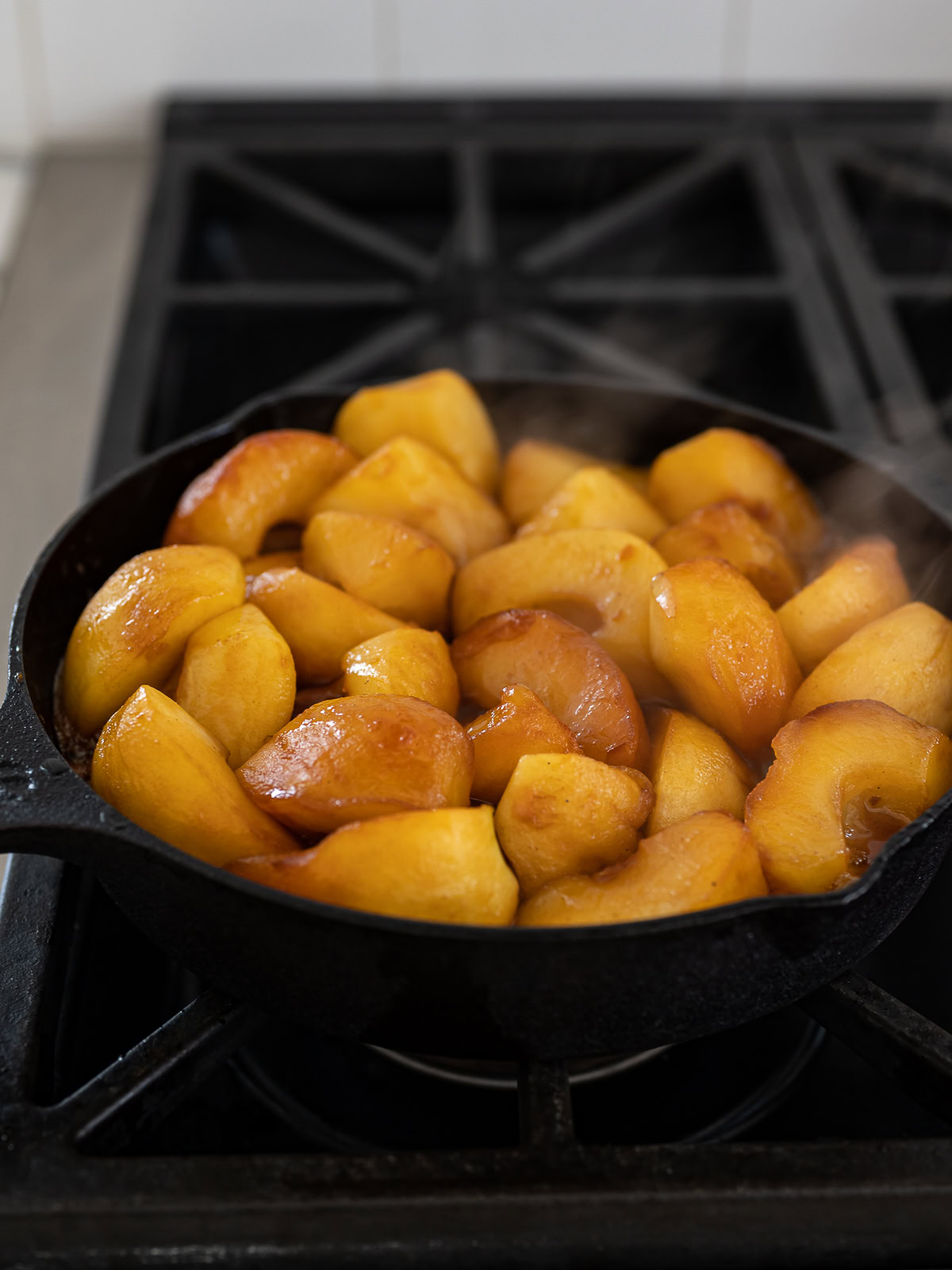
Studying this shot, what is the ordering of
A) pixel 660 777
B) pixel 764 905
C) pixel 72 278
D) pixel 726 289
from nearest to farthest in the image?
pixel 764 905 → pixel 660 777 → pixel 726 289 → pixel 72 278

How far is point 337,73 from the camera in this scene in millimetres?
1639

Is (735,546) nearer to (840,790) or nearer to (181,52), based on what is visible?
(840,790)

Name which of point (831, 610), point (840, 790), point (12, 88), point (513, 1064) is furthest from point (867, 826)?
point (12, 88)

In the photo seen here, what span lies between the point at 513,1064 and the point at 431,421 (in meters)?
0.41

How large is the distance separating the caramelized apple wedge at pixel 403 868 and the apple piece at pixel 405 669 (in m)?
0.10

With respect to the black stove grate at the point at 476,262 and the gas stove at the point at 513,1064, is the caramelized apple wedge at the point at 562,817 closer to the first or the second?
the gas stove at the point at 513,1064

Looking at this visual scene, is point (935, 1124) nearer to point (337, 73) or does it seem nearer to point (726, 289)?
point (726, 289)

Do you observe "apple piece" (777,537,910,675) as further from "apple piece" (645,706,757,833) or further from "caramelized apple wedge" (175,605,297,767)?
"caramelized apple wedge" (175,605,297,767)

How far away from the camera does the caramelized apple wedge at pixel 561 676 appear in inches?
24.8

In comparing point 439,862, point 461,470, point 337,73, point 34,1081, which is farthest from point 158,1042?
point 337,73

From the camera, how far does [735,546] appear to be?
745mm

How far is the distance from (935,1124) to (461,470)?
19.4 inches

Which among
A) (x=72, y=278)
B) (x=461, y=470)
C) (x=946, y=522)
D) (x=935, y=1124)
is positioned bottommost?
(x=935, y=1124)

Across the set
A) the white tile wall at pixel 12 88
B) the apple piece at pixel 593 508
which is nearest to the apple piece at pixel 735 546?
the apple piece at pixel 593 508
